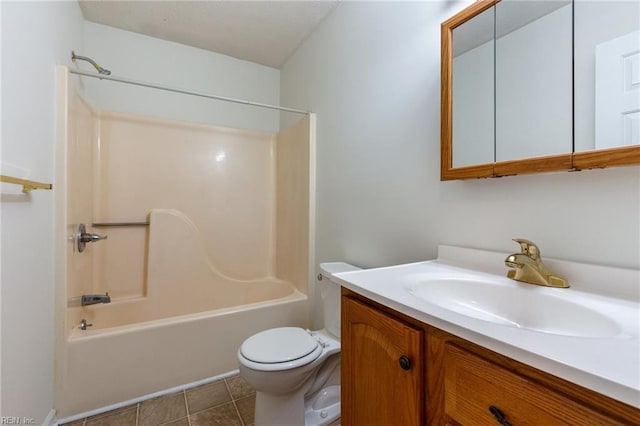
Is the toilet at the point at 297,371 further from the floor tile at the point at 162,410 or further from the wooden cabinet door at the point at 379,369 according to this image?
the floor tile at the point at 162,410

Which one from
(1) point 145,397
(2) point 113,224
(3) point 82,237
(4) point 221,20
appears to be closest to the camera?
(1) point 145,397

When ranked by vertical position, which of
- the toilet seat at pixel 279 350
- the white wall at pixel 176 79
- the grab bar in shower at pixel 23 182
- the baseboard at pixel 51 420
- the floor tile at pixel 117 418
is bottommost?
the floor tile at pixel 117 418

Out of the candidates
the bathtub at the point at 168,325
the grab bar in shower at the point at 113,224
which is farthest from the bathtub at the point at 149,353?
the grab bar in shower at the point at 113,224

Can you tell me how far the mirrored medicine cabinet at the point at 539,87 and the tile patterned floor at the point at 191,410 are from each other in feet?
5.15

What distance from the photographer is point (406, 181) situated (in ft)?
4.26

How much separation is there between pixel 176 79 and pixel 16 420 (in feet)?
7.59

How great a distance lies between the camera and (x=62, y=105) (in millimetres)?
1433

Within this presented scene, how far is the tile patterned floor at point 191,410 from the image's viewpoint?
4.52 feet

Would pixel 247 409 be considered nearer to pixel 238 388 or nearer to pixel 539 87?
pixel 238 388

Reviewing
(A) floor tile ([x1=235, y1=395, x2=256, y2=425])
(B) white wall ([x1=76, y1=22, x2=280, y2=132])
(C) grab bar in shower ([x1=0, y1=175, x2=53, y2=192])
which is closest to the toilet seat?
(A) floor tile ([x1=235, y1=395, x2=256, y2=425])

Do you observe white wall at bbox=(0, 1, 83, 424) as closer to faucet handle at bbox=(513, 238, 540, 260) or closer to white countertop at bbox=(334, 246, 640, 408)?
white countertop at bbox=(334, 246, 640, 408)

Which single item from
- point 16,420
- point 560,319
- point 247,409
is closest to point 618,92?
point 560,319

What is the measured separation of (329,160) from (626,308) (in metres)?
1.53

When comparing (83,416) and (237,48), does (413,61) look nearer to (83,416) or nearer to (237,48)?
(237,48)
